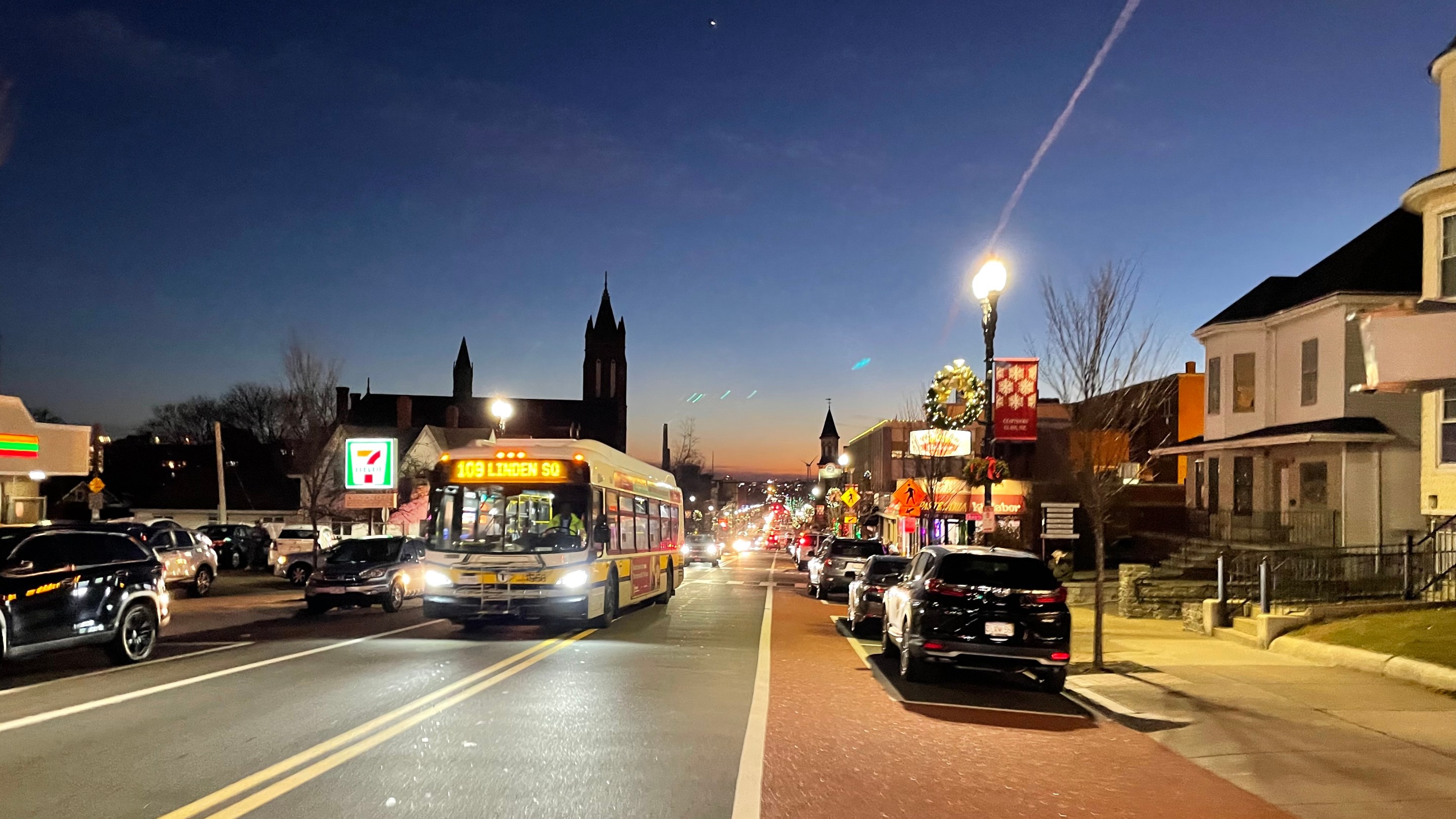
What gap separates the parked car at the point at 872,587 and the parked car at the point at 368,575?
837 centimetres

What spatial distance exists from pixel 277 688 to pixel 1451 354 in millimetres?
11773

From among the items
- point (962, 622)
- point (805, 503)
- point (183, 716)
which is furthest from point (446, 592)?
point (805, 503)

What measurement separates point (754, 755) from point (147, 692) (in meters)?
6.93

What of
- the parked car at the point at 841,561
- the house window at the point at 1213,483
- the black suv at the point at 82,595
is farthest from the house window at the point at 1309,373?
the black suv at the point at 82,595

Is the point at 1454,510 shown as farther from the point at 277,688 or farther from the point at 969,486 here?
the point at 277,688

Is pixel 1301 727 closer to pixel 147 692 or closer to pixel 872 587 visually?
pixel 872 587

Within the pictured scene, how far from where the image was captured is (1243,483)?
29.5 meters

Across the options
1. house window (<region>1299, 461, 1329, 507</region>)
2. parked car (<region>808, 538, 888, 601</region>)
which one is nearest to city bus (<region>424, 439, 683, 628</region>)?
parked car (<region>808, 538, 888, 601</region>)

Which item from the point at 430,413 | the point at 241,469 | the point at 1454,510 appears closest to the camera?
the point at 1454,510

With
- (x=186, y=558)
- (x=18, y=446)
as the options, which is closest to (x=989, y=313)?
(x=186, y=558)

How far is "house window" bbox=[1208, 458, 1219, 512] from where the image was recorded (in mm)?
29922

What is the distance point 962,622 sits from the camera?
500 inches

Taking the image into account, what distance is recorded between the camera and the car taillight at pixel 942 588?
12773mm

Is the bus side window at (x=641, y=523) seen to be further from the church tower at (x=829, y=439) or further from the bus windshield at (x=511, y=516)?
the church tower at (x=829, y=439)
